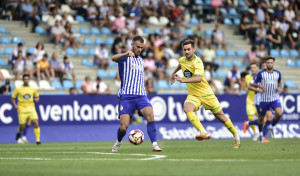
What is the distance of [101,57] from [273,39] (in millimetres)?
10363

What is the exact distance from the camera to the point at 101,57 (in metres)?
27.2

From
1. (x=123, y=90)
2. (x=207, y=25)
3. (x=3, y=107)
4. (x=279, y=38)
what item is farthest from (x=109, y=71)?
(x=123, y=90)

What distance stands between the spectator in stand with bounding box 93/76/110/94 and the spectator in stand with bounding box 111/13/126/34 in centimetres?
430

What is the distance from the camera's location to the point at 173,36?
101 feet

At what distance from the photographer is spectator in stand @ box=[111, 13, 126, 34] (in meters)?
29.1

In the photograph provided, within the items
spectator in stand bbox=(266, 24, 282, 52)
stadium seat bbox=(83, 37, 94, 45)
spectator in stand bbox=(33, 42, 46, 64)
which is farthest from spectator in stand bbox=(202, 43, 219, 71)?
spectator in stand bbox=(33, 42, 46, 64)

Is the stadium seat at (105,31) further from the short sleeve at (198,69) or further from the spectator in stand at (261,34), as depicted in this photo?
the short sleeve at (198,69)

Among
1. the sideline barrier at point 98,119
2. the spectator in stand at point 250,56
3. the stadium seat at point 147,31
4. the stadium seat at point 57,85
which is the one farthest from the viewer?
the spectator in stand at point 250,56

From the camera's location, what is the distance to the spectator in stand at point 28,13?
90.1ft

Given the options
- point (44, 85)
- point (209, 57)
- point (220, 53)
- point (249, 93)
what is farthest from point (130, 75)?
point (220, 53)

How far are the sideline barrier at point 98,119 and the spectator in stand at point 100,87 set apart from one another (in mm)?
1029

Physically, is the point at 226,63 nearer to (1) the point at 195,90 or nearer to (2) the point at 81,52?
(2) the point at 81,52

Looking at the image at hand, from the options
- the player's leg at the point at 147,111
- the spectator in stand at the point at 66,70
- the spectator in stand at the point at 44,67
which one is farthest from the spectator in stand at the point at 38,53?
the player's leg at the point at 147,111

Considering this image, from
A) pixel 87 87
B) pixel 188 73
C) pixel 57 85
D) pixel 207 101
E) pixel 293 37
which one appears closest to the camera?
pixel 188 73
